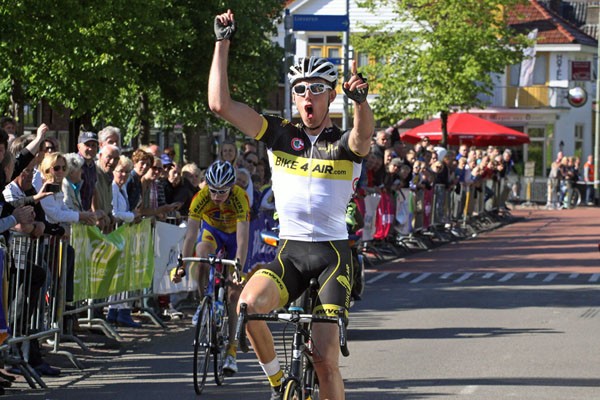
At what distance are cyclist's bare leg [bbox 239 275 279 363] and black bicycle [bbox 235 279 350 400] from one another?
0.07 meters

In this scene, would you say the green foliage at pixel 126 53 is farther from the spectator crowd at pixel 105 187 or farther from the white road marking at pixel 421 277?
the white road marking at pixel 421 277

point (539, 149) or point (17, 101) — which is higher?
point (17, 101)

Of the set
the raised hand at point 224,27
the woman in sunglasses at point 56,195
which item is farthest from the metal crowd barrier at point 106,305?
the raised hand at point 224,27

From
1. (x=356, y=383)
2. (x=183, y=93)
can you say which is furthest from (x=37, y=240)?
(x=183, y=93)

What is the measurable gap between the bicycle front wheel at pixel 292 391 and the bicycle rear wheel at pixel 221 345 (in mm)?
3895

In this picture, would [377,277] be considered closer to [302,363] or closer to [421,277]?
[421,277]

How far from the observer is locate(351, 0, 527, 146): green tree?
50.5 m

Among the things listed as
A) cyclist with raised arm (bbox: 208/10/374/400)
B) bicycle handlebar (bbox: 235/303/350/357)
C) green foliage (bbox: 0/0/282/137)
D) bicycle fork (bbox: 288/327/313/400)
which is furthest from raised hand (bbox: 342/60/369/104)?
green foliage (bbox: 0/0/282/137)

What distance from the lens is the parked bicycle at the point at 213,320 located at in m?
11.0

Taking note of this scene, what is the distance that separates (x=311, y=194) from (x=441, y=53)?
144ft

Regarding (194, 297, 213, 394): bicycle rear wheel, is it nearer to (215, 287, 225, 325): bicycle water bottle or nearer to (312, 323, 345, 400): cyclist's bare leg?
(215, 287, 225, 325): bicycle water bottle

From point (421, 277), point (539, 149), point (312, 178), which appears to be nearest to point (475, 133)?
point (421, 277)

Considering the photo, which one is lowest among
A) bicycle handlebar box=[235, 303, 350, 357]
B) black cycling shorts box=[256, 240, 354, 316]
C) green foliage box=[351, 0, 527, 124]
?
bicycle handlebar box=[235, 303, 350, 357]

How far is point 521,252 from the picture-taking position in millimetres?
27953
